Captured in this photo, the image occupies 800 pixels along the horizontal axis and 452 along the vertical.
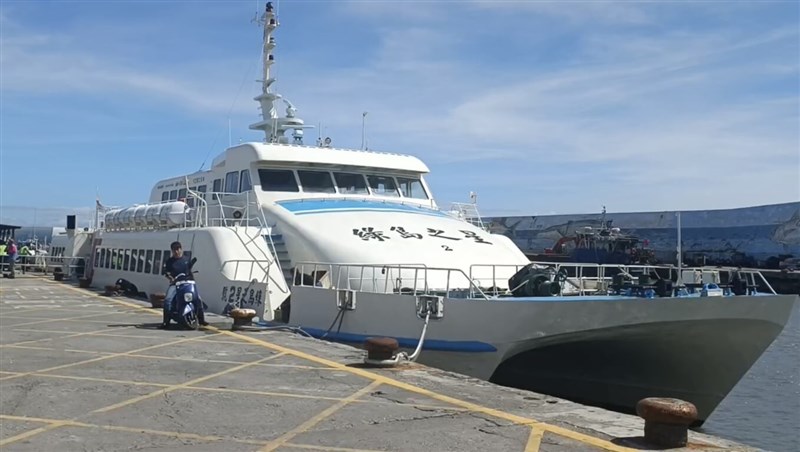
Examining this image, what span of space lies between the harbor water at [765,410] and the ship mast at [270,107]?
12354 millimetres

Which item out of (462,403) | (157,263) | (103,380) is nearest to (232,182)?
(157,263)

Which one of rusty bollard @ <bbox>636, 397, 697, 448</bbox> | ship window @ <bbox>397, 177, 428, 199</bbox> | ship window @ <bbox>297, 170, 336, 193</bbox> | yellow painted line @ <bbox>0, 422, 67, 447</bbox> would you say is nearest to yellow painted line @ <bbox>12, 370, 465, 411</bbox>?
yellow painted line @ <bbox>0, 422, 67, 447</bbox>

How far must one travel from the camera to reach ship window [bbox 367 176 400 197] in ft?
54.9

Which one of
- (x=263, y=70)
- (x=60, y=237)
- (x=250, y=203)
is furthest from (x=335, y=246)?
(x=60, y=237)

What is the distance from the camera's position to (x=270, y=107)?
2097 centimetres

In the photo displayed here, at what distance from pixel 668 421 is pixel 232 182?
12679 millimetres

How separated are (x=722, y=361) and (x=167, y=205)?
1315 centimetres

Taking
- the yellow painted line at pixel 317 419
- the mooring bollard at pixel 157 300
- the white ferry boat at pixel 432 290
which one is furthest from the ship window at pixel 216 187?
the yellow painted line at pixel 317 419

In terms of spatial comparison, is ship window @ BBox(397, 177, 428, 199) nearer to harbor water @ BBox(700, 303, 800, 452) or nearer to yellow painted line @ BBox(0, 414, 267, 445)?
harbor water @ BBox(700, 303, 800, 452)

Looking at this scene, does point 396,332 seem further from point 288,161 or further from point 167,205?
point 167,205

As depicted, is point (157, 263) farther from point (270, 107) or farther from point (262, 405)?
point (262, 405)

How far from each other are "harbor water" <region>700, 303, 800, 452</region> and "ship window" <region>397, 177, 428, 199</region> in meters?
7.72

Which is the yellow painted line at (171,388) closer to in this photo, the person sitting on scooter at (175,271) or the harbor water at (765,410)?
the person sitting on scooter at (175,271)

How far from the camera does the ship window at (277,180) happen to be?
15812mm
